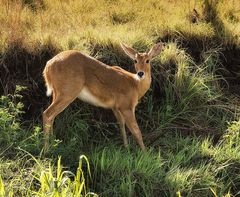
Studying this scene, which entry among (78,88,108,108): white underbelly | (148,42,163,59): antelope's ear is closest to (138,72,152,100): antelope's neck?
(148,42,163,59): antelope's ear

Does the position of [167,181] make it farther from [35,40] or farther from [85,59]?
[35,40]

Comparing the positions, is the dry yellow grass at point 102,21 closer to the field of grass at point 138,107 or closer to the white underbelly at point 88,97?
the field of grass at point 138,107

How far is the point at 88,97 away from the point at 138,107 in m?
1.07

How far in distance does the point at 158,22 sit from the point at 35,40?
206 centimetres

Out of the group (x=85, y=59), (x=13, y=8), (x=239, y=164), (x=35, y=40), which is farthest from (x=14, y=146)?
(x=13, y=8)

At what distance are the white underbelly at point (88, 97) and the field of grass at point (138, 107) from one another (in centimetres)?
35

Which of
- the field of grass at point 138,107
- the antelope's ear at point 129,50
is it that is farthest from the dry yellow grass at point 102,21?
the antelope's ear at point 129,50

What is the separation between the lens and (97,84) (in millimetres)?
7559

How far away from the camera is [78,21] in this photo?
9.43 m

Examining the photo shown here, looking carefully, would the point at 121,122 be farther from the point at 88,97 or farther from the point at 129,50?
the point at 129,50

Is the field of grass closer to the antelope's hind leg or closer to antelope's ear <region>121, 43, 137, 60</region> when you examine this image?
the antelope's hind leg

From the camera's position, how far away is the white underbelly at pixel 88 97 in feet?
24.6

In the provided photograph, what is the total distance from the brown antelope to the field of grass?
0.34m

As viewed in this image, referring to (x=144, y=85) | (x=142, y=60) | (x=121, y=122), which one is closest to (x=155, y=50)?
(x=142, y=60)
